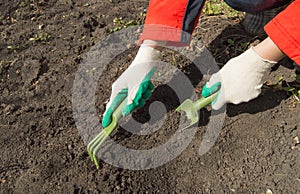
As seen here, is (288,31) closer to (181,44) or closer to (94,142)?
(181,44)

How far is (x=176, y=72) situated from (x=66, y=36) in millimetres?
671

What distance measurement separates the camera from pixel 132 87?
1.54 meters

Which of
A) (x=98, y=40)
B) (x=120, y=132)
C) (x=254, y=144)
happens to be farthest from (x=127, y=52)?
(x=254, y=144)

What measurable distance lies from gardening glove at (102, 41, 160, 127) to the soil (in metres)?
0.19

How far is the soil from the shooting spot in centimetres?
157

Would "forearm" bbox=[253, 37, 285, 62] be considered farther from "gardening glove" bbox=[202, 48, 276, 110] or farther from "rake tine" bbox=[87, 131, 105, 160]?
"rake tine" bbox=[87, 131, 105, 160]

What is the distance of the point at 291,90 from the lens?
1.78 metres

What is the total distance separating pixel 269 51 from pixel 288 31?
0.41ft

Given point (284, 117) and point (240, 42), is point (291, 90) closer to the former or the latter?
point (284, 117)

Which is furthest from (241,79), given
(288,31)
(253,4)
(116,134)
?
(116,134)

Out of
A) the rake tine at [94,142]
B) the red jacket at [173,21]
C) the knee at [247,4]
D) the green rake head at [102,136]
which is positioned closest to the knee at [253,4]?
the knee at [247,4]

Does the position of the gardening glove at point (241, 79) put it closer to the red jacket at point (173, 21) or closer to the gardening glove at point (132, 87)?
the red jacket at point (173, 21)

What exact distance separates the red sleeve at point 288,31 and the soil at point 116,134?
1.55ft

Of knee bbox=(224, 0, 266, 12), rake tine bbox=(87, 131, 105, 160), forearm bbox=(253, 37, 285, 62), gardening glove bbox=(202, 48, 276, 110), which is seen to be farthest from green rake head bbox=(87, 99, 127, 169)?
knee bbox=(224, 0, 266, 12)
